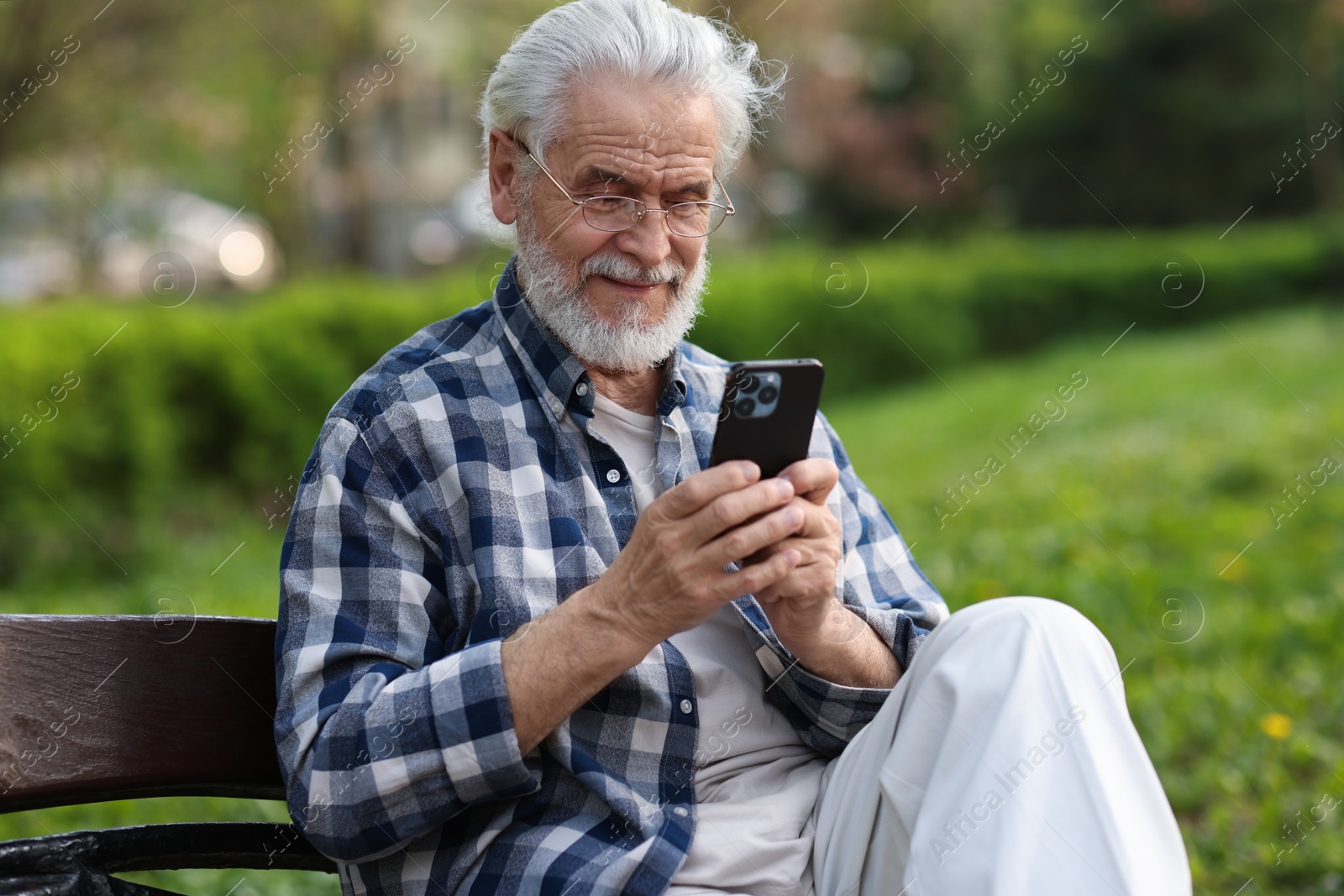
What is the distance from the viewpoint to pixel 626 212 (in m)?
2.05

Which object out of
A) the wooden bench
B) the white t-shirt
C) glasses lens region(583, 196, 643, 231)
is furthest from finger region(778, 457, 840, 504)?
the wooden bench

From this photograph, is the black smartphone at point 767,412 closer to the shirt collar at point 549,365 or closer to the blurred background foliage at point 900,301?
the shirt collar at point 549,365

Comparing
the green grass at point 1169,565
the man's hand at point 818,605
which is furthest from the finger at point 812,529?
the green grass at point 1169,565

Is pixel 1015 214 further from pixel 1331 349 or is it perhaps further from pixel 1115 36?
pixel 1331 349

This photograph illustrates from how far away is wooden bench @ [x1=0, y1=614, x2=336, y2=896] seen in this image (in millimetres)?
1584

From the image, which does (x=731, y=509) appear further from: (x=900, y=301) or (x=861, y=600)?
(x=900, y=301)

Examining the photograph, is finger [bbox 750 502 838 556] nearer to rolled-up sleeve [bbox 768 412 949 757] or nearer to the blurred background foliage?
rolled-up sleeve [bbox 768 412 949 757]

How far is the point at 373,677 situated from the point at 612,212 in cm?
85

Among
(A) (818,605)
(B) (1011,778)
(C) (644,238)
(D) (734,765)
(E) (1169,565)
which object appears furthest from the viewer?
(E) (1169,565)

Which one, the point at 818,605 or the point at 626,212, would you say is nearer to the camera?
the point at 818,605

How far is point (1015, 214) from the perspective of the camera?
26609 millimetres

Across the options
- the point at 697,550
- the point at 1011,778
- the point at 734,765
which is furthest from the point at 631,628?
the point at 1011,778

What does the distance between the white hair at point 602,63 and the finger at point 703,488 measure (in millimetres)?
737

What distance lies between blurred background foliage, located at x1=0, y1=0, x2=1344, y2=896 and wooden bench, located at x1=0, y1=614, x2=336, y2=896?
1.51 meters
